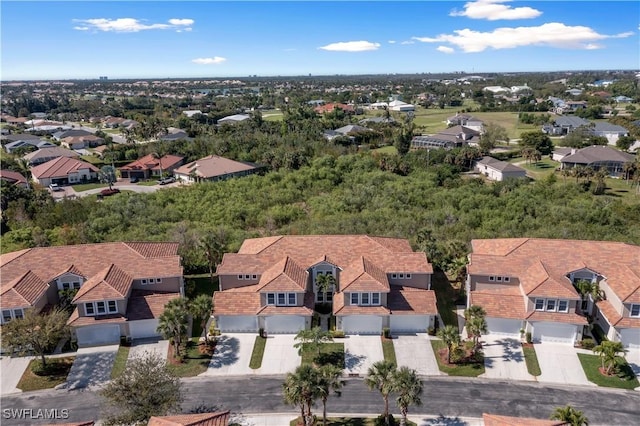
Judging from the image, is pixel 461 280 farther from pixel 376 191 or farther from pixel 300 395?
pixel 376 191

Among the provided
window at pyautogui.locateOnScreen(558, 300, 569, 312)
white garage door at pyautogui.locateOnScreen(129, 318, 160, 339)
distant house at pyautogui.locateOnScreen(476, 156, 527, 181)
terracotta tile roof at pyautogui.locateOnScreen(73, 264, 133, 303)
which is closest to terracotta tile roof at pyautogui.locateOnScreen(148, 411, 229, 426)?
white garage door at pyautogui.locateOnScreen(129, 318, 160, 339)

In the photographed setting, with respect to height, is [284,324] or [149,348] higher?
[284,324]

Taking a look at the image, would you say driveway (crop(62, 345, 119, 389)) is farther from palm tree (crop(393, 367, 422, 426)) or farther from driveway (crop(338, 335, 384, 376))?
palm tree (crop(393, 367, 422, 426))

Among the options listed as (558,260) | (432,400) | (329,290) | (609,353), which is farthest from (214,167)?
(609,353)

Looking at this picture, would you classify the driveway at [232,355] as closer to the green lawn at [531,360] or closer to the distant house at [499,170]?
the green lawn at [531,360]

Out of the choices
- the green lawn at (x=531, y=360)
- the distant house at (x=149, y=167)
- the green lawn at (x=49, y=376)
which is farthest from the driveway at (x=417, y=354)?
the distant house at (x=149, y=167)

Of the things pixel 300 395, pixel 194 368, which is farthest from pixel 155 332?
pixel 300 395

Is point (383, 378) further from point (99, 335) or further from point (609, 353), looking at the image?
point (99, 335)
